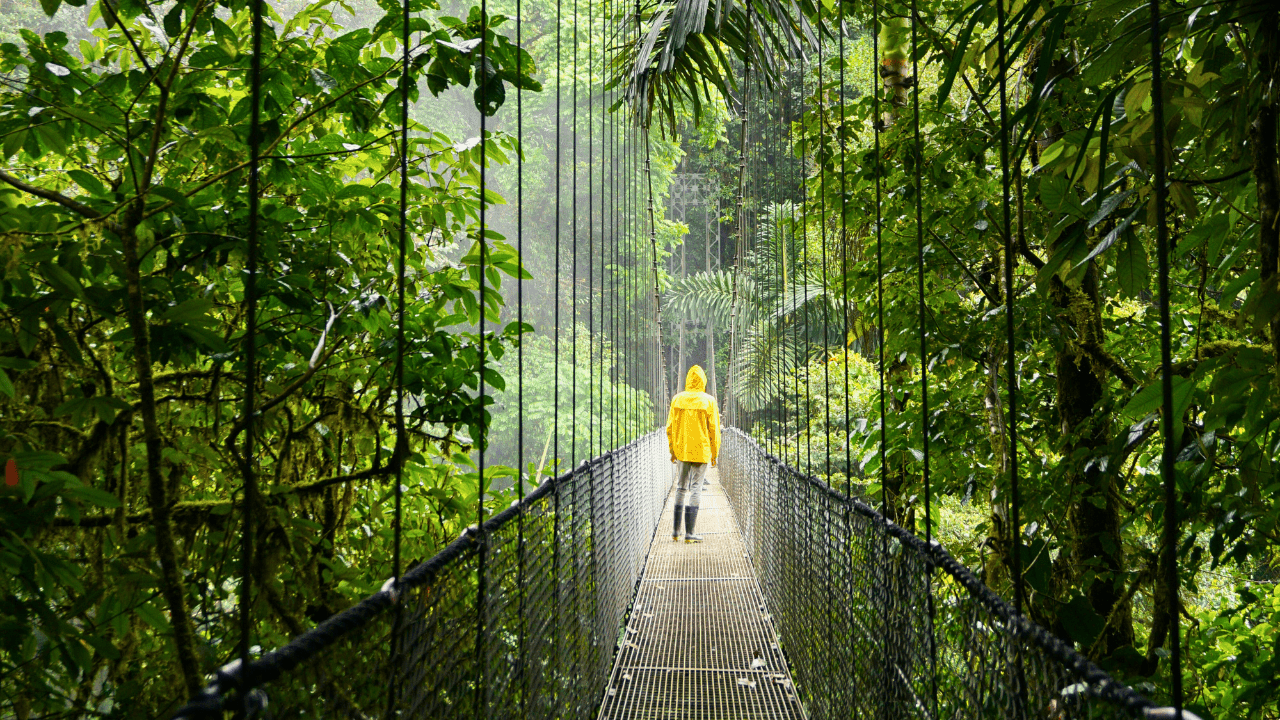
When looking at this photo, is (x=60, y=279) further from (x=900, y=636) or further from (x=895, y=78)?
(x=895, y=78)

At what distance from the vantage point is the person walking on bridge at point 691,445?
427 cm

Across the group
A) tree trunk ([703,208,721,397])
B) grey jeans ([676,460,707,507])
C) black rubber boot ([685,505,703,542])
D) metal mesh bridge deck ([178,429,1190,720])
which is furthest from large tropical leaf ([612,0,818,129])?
tree trunk ([703,208,721,397])

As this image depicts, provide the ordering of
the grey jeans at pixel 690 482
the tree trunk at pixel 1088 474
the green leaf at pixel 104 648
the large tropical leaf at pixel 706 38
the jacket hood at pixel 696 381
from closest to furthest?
the green leaf at pixel 104 648 < the tree trunk at pixel 1088 474 < the large tropical leaf at pixel 706 38 < the grey jeans at pixel 690 482 < the jacket hood at pixel 696 381

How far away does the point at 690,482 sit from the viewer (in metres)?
4.37

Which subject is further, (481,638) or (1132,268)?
(481,638)

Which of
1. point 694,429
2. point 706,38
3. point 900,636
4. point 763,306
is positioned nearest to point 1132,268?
point 900,636

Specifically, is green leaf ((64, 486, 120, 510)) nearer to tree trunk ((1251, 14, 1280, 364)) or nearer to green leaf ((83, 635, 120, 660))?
green leaf ((83, 635, 120, 660))

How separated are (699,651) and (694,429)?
1891mm

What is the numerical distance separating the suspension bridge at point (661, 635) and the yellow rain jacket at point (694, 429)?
1020 mm

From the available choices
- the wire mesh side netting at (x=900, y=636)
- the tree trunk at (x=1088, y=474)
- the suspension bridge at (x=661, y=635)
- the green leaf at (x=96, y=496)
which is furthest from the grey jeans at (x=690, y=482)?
the green leaf at (x=96, y=496)

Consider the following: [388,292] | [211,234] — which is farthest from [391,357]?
[211,234]

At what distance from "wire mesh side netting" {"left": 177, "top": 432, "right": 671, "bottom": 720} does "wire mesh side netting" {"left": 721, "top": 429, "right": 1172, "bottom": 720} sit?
51 centimetres

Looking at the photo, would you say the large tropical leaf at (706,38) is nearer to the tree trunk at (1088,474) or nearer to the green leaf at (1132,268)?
the tree trunk at (1088,474)

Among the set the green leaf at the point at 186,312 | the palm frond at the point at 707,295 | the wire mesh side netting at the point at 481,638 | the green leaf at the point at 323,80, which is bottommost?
the wire mesh side netting at the point at 481,638
